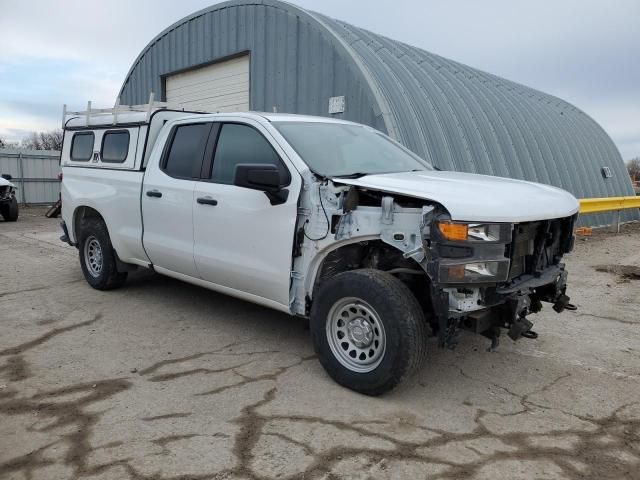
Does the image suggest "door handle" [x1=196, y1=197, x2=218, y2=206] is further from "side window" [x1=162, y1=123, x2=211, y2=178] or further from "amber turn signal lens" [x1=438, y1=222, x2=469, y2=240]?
"amber turn signal lens" [x1=438, y1=222, x2=469, y2=240]

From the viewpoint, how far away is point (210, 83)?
14820mm

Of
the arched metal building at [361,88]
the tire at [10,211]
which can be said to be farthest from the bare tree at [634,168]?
the tire at [10,211]

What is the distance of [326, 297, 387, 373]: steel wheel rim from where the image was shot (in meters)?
3.77

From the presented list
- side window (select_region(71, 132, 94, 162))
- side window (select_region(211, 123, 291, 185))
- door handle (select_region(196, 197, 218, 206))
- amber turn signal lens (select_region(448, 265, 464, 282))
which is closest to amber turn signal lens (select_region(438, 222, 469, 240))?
amber turn signal lens (select_region(448, 265, 464, 282))

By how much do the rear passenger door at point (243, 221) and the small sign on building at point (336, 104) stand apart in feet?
20.5

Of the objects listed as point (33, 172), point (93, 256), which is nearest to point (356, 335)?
point (93, 256)

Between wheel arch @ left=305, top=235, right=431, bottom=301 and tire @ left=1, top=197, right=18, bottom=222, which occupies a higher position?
wheel arch @ left=305, top=235, right=431, bottom=301

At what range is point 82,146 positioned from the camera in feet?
22.7

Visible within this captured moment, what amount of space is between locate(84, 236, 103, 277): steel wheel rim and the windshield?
327 cm

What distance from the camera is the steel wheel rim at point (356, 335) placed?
377 centimetres

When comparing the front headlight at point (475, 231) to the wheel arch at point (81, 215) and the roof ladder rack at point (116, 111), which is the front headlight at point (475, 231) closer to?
the roof ladder rack at point (116, 111)

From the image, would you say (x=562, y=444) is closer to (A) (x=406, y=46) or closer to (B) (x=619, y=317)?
(B) (x=619, y=317)

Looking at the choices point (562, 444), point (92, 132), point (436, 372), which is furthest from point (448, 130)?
point (562, 444)

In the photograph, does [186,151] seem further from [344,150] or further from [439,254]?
[439,254]
